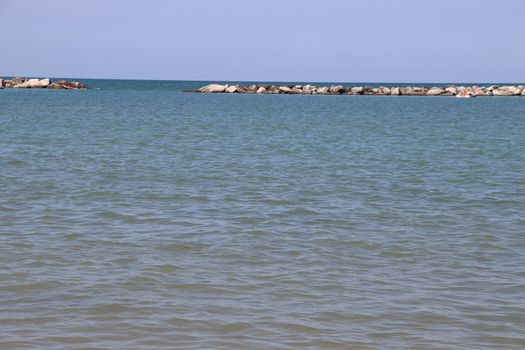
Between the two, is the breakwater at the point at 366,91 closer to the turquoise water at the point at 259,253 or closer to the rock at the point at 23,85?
the rock at the point at 23,85

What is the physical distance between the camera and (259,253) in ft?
36.7

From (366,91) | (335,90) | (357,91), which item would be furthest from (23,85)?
(366,91)

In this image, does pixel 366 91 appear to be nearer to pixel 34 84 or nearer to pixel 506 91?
pixel 506 91

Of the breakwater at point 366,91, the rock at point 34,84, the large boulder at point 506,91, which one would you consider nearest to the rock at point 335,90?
the breakwater at point 366,91

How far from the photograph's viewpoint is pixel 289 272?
1015cm

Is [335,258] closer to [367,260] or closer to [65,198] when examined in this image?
[367,260]

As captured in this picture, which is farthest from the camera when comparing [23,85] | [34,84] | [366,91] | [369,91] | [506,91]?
[34,84]

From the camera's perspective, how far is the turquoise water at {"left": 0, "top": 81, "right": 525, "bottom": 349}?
25.8 feet

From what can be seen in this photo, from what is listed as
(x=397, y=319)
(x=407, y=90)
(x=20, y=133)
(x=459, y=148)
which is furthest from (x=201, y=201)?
(x=407, y=90)

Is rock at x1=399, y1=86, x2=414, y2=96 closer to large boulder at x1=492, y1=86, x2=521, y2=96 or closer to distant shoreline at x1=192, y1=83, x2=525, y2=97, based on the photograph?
distant shoreline at x1=192, y1=83, x2=525, y2=97

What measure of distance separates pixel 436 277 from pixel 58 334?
4.93 meters

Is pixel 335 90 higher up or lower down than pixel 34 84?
higher up

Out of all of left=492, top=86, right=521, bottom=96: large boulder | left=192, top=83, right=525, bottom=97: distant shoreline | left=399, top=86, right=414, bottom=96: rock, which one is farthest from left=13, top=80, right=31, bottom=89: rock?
left=492, top=86, right=521, bottom=96: large boulder

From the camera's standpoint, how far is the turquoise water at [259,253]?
25.8 feet
